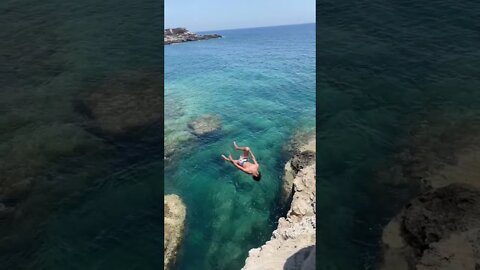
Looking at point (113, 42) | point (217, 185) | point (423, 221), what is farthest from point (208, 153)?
point (423, 221)

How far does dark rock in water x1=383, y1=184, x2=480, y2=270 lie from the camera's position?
33.4 ft

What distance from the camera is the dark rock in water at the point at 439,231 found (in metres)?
10.2

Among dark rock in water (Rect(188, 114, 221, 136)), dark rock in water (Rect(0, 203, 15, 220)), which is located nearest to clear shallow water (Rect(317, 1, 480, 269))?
dark rock in water (Rect(0, 203, 15, 220))

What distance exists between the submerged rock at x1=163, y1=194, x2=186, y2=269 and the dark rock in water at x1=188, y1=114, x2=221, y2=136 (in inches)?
432

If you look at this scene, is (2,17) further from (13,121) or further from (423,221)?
(423,221)

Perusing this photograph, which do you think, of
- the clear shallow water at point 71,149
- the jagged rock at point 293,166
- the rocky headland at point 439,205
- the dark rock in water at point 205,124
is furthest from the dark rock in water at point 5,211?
the dark rock in water at point 205,124

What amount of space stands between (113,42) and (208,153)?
14781mm

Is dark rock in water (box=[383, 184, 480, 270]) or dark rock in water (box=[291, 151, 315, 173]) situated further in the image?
dark rock in water (box=[291, 151, 315, 173])

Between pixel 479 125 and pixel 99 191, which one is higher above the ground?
pixel 479 125

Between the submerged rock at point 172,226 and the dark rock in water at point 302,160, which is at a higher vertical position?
the dark rock in water at point 302,160

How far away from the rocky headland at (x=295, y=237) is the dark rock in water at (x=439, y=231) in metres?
4.17

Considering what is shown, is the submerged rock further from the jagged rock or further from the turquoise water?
the jagged rock

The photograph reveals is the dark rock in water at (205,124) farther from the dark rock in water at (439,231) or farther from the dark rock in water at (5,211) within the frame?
the dark rock in water at (439,231)

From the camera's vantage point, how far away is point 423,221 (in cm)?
1097
